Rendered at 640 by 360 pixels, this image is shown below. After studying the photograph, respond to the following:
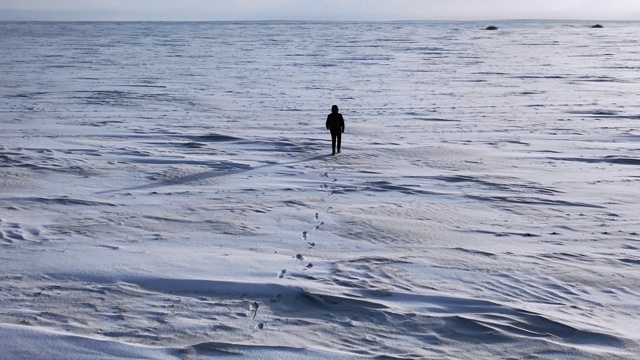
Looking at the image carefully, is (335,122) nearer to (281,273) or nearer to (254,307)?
(281,273)

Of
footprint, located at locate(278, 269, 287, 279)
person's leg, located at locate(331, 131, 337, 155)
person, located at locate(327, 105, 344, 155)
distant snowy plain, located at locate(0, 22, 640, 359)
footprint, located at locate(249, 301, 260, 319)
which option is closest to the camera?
distant snowy plain, located at locate(0, 22, 640, 359)

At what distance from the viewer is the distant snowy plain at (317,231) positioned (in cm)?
503

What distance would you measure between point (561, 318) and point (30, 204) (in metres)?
6.12

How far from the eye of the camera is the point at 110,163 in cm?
1073

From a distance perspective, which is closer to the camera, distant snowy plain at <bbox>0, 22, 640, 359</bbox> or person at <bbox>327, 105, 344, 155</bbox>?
distant snowy plain at <bbox>0, 22, 640, 359</bbox>

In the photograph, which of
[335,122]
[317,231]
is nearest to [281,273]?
[317,231]

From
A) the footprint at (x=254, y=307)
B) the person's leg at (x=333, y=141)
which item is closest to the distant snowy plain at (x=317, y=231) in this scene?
the footprint at (x=254, y=307)

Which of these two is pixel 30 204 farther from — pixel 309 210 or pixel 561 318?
pixel 561 318

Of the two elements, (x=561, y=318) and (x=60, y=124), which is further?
(x=60, y=124)

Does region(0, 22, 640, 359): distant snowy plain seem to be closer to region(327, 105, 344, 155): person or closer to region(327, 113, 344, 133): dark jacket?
region(327, 105, 344, 155): person

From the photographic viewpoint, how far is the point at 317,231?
752 cm

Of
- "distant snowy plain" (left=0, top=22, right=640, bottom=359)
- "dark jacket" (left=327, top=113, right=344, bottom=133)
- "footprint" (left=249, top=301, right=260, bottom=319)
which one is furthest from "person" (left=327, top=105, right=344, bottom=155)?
"footprint" (left=249, top=301, right=260, bottom=319)

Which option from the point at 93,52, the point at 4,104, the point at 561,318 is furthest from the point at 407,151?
the point at 93,52

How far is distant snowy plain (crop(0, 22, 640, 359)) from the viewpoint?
503 cm
